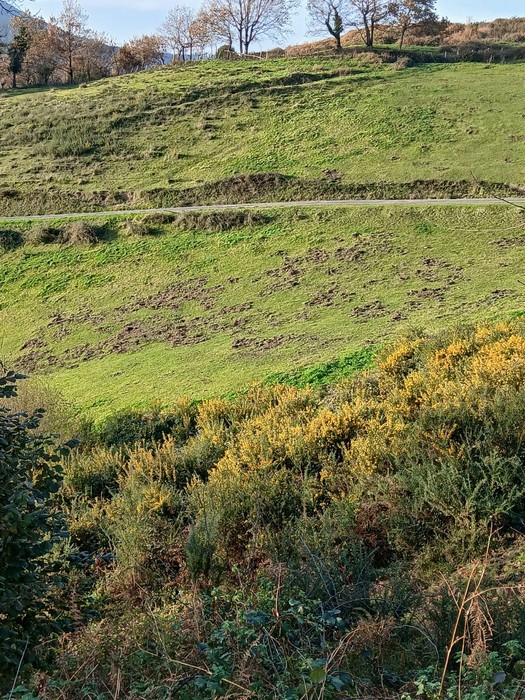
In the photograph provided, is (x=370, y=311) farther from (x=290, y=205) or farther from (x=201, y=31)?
(x=201, y=31)

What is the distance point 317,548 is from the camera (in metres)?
5.09

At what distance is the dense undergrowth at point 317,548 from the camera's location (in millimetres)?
3479

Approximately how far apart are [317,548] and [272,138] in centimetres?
3171

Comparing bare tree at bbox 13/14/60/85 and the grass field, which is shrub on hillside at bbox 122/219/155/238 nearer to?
the grass field

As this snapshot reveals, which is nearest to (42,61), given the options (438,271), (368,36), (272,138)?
(368,36)

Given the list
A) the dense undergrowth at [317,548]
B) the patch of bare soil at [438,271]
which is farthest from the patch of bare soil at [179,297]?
the dense undergrowth at [317,548]

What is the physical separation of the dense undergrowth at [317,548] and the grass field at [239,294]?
3.78 m

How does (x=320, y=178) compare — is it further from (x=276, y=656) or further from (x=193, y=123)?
(x=276, y=656)

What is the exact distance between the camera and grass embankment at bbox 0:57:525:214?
90.8 ft

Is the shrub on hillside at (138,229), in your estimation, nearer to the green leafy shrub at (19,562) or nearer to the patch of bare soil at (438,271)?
the patch of bare soil at (438,271)

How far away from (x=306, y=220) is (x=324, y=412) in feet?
54.0

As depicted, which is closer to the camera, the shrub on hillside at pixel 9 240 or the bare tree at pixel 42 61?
the shrub on hillside at pixel 9 240

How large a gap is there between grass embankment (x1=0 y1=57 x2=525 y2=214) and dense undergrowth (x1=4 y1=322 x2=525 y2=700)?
1881 centimetres

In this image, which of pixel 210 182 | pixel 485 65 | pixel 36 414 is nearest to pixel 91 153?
pixel 210 182
